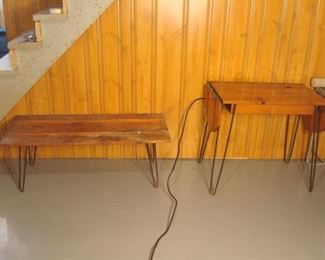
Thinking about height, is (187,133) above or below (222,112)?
below

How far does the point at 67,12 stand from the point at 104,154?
1144 mm

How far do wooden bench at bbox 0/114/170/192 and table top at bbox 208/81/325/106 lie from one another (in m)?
0.48

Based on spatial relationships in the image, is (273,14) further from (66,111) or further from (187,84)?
(66,111)

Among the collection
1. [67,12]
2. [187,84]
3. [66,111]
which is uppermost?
[67,12]

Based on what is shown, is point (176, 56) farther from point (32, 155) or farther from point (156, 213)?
point (32, 155)

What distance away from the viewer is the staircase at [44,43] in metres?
2.38

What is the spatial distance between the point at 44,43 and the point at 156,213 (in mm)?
1394

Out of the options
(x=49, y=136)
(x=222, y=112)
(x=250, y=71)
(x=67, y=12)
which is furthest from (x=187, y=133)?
Result: (x=67, y=12)

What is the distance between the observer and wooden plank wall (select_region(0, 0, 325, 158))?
8.23 ft

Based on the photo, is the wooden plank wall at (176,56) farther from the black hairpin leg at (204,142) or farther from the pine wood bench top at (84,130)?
the pine wood bench top at (84,130)

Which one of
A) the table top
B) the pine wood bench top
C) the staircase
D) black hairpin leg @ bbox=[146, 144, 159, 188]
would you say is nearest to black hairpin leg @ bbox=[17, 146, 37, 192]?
the pine wood bench top

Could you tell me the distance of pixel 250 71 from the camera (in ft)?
8.81

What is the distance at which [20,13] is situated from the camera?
9.14ft

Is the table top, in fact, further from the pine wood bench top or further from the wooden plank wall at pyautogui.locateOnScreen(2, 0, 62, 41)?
the wooden plank wall at pyautogui.locateOnScreen(2, 0, 62, 41)
